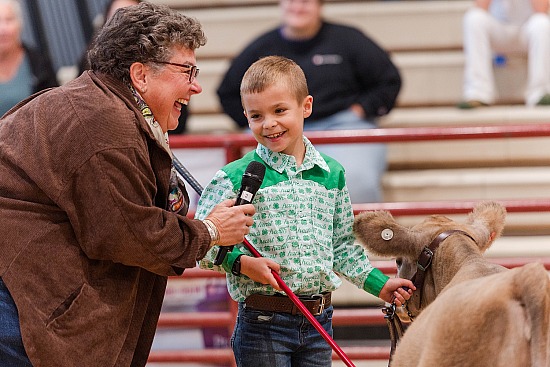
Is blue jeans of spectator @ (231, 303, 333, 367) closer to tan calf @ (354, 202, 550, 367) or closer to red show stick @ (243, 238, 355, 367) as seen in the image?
red show stick @ (243, 238, 355, 367)

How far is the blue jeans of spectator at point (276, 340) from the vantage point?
321 centimetres

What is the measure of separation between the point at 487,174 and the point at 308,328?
3.24 metres

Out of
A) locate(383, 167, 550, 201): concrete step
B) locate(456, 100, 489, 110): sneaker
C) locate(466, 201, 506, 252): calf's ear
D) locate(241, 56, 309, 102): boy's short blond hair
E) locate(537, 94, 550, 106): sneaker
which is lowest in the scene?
locate(383, 167, 550, 201): concrete step

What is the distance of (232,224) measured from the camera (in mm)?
3000

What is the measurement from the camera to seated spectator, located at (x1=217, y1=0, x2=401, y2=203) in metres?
5.76

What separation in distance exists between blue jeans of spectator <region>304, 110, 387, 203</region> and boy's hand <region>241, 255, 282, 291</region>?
2.34 m

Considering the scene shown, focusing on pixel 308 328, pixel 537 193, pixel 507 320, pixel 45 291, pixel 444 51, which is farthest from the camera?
pixel 444 51

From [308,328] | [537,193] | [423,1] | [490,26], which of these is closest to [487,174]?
[537,193]

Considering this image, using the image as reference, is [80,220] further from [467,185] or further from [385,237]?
[467,185]

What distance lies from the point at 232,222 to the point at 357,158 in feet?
9.05

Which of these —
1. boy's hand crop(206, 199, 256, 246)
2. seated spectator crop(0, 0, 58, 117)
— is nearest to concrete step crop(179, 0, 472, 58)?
seated spectator crop(0, 0, 58, 117)

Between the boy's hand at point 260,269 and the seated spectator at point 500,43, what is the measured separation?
358 cm

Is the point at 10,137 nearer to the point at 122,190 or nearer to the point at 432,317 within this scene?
the point at 122,190

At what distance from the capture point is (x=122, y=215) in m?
2.79
